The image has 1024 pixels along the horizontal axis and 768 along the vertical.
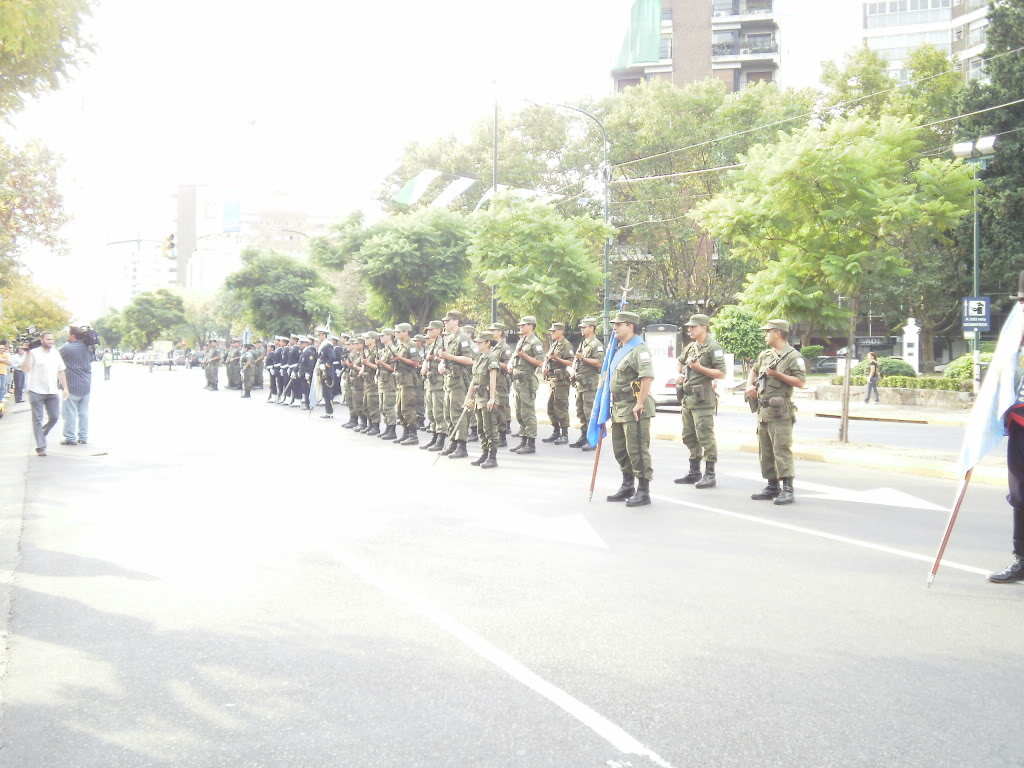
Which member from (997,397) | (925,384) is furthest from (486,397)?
(925,384)

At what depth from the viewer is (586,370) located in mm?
15188

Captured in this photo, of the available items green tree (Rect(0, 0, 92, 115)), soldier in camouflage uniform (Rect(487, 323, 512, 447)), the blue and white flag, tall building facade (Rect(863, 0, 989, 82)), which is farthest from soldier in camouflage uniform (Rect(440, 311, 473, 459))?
tall building facade (Rect(863, 0, 989, 82))

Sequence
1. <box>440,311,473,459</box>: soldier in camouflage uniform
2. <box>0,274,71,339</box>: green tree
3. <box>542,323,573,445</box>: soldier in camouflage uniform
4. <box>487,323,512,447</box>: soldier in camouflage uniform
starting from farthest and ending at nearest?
<box>0,274,71,339</box>: green tree → <box>542,323,573,445</box>: soldier in camouflage uniform → <box>487,323,512,447</box>: soldier in camouflage uniform → <box>440,311,473,459</box>: soldier in camouflage uniform

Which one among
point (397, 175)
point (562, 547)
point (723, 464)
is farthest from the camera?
point (397, 175)

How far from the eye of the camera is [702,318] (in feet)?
36.0

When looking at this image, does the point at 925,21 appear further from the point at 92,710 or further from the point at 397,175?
the point at 92,710

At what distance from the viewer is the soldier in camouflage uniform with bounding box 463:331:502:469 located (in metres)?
12.9

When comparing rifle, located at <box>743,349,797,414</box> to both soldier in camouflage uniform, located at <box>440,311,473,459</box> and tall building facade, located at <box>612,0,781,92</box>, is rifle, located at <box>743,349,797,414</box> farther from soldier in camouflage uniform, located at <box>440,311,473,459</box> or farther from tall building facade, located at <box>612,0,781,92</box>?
tall building facade, located at <box>612,0,781,92</box>

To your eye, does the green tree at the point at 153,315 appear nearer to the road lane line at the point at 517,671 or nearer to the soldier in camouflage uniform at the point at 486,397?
the soldier in camouflage uniform at the point at 486,397

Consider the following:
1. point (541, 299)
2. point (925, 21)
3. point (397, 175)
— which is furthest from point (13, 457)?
point (925, 21)

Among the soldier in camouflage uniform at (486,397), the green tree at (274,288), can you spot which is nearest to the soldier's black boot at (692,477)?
the soldier in camouflage uniform at (486,397)

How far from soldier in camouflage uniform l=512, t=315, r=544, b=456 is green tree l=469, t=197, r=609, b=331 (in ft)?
42.0

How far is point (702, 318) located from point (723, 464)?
3063mm

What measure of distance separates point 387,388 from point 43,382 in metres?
5.51
